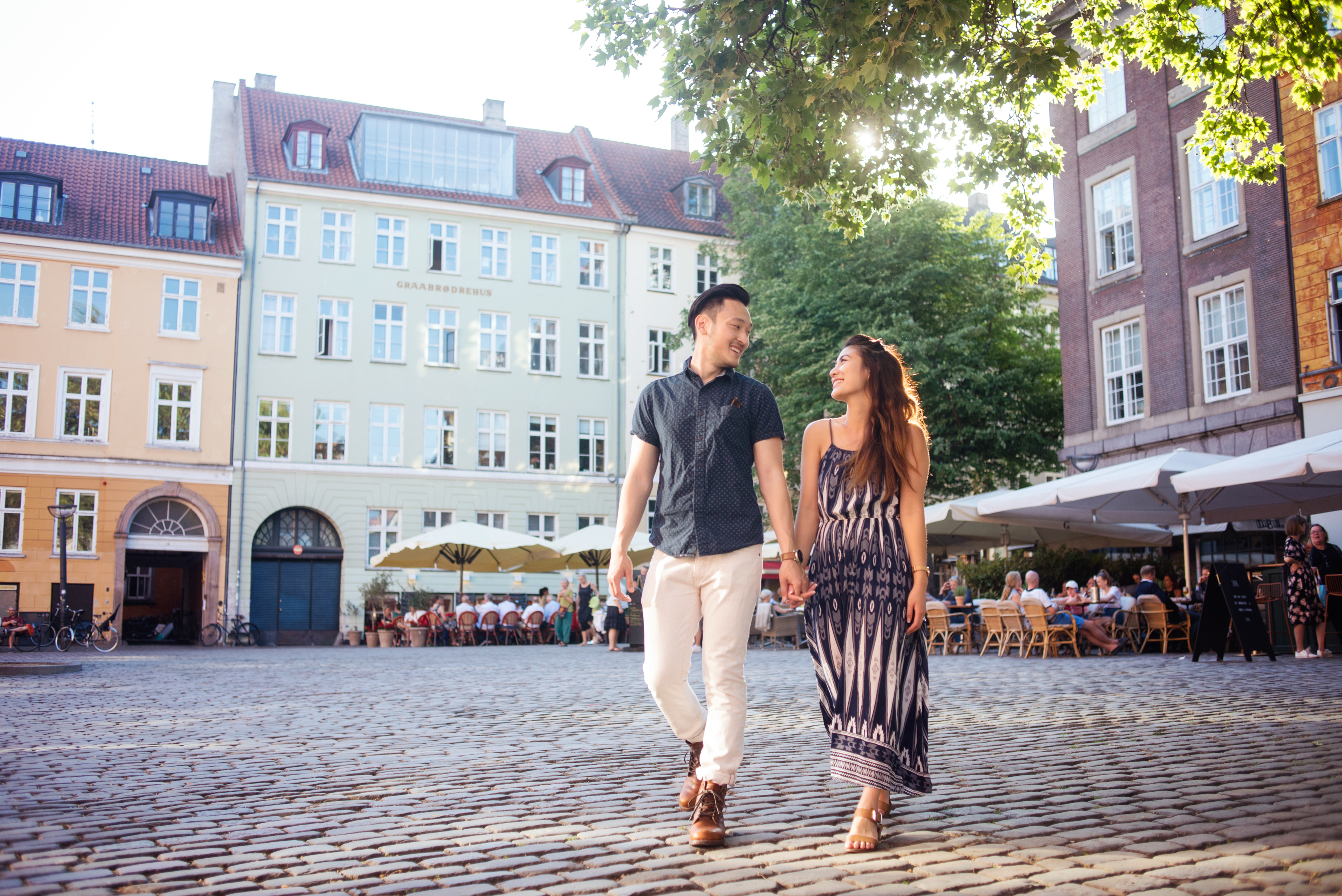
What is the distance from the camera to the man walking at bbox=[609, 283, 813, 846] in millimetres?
4434

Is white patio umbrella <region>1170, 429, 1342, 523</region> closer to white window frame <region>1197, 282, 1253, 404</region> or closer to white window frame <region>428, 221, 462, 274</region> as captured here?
white window frame <region>1197, 282, 1253, 404</region>

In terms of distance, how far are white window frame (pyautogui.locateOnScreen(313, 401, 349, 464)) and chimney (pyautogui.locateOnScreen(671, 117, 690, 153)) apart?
61.6ft

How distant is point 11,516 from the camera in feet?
109

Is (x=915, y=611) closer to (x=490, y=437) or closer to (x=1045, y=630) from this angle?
(x=1045, y=630)

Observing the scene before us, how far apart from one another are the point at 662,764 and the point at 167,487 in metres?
32.0

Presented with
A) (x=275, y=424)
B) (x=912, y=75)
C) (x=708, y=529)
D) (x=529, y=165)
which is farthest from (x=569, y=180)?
(x=708, y=529)

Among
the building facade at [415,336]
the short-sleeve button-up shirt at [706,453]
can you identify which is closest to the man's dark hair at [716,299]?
the short-sleeve button-up shirt at [706,453]

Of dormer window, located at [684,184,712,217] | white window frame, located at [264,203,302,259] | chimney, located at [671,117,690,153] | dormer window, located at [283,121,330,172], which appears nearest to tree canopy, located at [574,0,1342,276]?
white window frame, located at [264,203,302,259]

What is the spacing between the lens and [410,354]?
39031mm

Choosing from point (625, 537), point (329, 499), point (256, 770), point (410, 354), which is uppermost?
point (410, 354)

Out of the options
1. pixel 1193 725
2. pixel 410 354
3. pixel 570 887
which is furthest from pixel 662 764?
pixel 410 354

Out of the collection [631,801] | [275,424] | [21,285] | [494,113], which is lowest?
[631,801]

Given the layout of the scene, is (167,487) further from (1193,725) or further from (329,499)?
(1193,725)

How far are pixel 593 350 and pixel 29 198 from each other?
58.4ft
